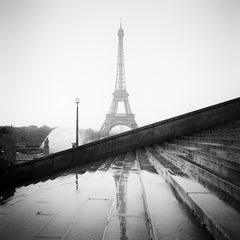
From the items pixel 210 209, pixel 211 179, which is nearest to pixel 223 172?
pixel 211 179

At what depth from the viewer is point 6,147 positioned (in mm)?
5383

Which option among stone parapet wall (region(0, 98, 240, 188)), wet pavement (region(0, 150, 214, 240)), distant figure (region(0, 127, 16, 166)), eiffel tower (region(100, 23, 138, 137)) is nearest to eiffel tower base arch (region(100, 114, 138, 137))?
eiffel tower (region(100, 23, 138, 137))

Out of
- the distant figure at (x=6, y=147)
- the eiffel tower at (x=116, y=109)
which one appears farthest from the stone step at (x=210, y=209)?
the eiffel tower at (x=116, y=109)

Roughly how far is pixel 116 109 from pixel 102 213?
50.5 m

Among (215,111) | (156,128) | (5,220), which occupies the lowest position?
(5,220)

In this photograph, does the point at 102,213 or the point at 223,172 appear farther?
the point at 223,172

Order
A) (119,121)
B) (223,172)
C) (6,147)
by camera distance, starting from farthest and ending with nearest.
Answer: (119,121)
(6,147)
(223,172)

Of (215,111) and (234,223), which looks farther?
(215,111)

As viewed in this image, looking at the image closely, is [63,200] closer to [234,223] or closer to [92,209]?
[92,209]

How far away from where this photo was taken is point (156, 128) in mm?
7969

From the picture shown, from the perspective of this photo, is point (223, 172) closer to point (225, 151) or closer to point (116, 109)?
point (225, 151)

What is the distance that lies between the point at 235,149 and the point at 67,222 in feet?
9.46

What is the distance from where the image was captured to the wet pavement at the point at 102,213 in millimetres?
2008

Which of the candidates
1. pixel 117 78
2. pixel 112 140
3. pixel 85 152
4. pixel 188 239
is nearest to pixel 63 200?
pixel 188 239
